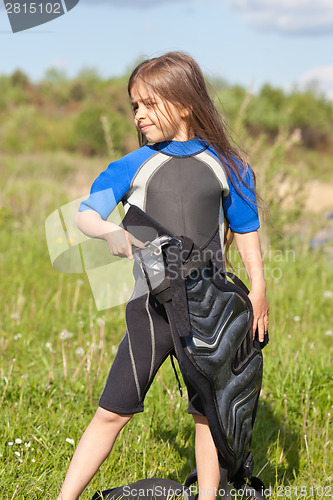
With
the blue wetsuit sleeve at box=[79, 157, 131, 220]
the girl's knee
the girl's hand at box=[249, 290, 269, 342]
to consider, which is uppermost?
the blue wetsuit sleeve at box=[79, 157, 131, 220]

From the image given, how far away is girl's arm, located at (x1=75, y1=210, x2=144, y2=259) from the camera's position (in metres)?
1.84

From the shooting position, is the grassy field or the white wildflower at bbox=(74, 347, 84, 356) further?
the white wildflower at bbox=(74, 347, 84, 356)

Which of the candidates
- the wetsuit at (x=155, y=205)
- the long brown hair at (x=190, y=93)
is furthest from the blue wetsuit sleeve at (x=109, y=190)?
the long brown hair at (x=190, y=93)

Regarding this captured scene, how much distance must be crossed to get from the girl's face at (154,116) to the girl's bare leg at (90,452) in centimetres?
108

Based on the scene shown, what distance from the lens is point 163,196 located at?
6.57 feet

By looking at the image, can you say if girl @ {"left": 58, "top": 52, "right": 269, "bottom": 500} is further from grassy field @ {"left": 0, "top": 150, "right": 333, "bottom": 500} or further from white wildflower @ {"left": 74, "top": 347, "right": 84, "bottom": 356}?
white wildflower @ {"left": 74, "top": 347, "right": 84, "bottom": 356}

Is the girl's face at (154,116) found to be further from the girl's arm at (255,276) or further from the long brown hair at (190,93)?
the girl's arm at (255,276)

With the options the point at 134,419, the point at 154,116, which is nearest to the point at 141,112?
the point at 154,116

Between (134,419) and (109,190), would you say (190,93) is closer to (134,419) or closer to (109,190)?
(109,190)

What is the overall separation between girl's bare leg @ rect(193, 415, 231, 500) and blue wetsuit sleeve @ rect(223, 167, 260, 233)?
770mm

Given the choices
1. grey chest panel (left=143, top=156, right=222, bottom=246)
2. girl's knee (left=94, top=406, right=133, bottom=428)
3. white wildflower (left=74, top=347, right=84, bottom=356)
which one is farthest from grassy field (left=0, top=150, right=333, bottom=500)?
grey chest panel (left=143, top=156, right=222, bottom=246)

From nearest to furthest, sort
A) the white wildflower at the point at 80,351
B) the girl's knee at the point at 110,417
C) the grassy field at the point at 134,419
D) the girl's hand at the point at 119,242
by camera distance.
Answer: the girl's hand at the point at 119,242 → the girl's knee at the point at 110,417 → the grassy field at the point at 134,419 → the white wildflower at the point at 80,351

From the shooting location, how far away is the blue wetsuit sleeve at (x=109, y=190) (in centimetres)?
196

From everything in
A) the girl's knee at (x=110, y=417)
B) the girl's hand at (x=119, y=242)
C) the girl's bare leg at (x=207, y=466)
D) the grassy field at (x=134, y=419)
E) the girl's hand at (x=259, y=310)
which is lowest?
the grassy field at (x=134, y=419)
